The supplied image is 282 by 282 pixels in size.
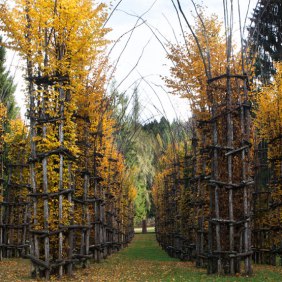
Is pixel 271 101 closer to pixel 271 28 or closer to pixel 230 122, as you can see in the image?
pixel 230 122

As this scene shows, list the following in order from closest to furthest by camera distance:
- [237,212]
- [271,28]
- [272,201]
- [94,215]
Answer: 1. [237,212]
2. [272,201]
3. [94,215]
4. [271,28]

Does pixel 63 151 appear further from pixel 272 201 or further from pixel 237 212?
pixel 272 201

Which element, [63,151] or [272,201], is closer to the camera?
[63,151]

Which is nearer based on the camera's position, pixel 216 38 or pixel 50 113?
pixel 50 113

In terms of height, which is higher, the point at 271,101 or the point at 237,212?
the point at 271,101

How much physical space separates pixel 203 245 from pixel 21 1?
1057cm

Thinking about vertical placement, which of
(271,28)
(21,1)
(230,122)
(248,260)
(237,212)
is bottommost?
(248,260)

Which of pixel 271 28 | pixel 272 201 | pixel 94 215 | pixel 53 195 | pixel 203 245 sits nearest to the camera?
pixel 53 195

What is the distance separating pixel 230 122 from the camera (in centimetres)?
1382

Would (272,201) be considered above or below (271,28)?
below

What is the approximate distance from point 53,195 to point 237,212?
5660 millimetres

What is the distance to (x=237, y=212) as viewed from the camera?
14.4 meters

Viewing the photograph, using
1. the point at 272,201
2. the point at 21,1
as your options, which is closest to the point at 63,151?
the point at 21,1

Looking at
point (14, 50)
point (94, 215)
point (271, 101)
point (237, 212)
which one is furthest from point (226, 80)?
point (94, 215)
